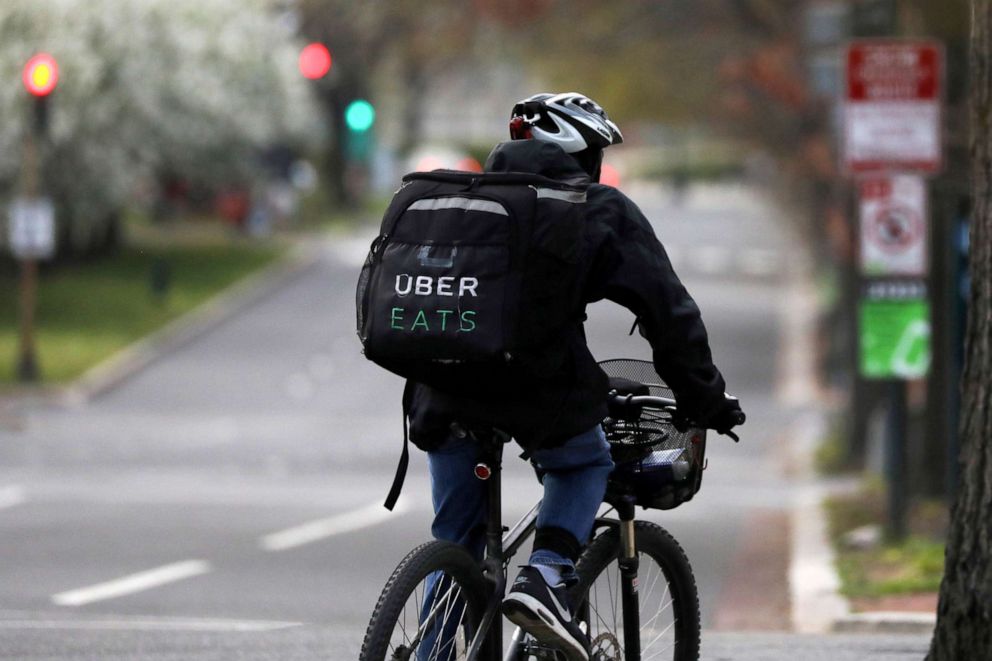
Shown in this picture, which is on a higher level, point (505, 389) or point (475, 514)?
point (505, 389)

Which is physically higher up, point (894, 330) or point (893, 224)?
point (893, 224)

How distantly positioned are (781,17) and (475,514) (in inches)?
797

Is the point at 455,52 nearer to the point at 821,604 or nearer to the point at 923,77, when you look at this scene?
the point at 923,77

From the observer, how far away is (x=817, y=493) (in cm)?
1720

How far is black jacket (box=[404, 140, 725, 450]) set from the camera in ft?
16.2

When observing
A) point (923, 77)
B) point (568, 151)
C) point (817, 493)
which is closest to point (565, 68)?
point (817, 493)

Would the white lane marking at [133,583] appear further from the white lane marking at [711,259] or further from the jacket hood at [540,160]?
the white lane marking at [711,259]

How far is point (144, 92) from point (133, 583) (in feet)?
98.0

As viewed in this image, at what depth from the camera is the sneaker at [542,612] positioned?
16.3ft

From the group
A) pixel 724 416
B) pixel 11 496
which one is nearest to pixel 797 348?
pixel 11 496

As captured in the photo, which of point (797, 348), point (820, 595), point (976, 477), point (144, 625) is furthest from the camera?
point (797, 348)

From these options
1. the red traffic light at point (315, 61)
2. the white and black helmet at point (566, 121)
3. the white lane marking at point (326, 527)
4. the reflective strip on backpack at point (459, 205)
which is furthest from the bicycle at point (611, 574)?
→ the red traffic light at point (315, 61)

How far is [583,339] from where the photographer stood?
5.06m

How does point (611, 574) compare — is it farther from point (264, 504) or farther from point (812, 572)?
point (264, 504)
